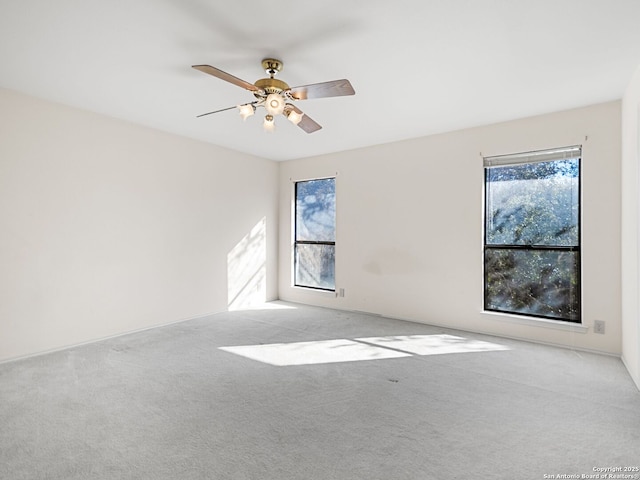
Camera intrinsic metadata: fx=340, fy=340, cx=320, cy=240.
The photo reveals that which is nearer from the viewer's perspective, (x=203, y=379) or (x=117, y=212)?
(x=203, y=379)

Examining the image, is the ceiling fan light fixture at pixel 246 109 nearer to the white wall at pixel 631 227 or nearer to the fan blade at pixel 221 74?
the fan blade at pixel 221 74

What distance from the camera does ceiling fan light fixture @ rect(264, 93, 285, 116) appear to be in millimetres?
2471

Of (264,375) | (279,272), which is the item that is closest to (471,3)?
(264,375)

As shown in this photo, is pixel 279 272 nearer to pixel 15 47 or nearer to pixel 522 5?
pixel 15 47

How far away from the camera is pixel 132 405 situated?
2.32 metres

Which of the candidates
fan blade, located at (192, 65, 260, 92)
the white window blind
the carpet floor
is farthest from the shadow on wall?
A: the white window blind

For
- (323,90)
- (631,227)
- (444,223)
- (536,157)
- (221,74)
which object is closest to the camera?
(221,74)

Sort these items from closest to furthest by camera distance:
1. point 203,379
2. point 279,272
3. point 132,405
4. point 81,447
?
point 81,447 < point 132,405 < point 203,379 < point 279,272

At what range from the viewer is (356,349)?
3480mm

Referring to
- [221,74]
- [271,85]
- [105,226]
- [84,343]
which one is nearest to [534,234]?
[271,85]

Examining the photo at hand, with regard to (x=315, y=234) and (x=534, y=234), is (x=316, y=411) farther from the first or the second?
(x=315, y=234)

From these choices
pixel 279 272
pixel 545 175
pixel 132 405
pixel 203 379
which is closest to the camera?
pixel 132 405

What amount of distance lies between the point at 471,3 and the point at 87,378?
377 centimetres

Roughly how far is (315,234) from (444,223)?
2189mm
